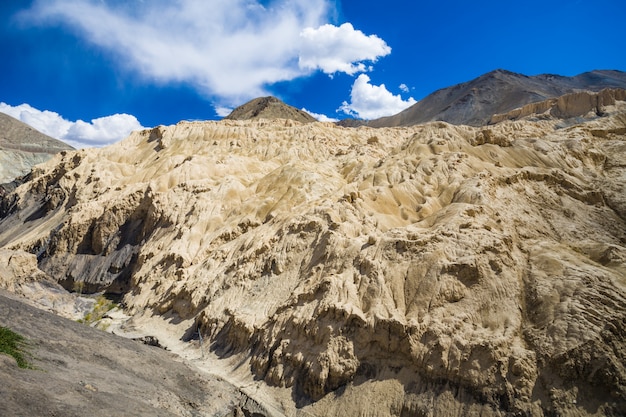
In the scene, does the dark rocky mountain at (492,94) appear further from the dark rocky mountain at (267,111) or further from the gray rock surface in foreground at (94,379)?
the gray rock surface in foreground at (94,379)

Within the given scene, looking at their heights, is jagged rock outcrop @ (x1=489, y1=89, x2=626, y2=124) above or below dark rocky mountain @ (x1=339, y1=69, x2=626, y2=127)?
below

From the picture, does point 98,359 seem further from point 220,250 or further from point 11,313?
point 220,250

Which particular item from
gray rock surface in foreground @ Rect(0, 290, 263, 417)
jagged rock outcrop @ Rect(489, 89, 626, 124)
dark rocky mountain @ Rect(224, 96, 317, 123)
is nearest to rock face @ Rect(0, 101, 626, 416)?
gray rock surface in foreground @ Rect(0, 290, 263, 417)

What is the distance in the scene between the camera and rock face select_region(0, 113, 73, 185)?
3661 inches

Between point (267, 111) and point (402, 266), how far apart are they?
89.7 meters

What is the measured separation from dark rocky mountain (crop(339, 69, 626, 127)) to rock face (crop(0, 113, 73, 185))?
100758mm

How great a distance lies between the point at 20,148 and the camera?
10606 cm

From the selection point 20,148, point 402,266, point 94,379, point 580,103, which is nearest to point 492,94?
point 580,103

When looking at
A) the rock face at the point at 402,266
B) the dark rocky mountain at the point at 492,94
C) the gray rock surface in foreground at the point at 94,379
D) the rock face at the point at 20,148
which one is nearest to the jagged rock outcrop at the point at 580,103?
the rock face at the point at 402,266

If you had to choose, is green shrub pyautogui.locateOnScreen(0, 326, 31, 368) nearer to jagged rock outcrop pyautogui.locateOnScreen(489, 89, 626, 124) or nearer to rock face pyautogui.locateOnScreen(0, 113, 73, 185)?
jagged rock outcrop pyautogui.locateOnScreen(489, 89, 626, 124)

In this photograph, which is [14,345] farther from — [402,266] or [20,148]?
[20,148]

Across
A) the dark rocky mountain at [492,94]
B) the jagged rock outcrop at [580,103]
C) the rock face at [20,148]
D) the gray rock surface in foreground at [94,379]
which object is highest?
the dark rocky mountain at [492,94]

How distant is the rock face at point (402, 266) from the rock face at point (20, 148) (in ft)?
170

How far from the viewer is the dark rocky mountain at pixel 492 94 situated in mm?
96688
